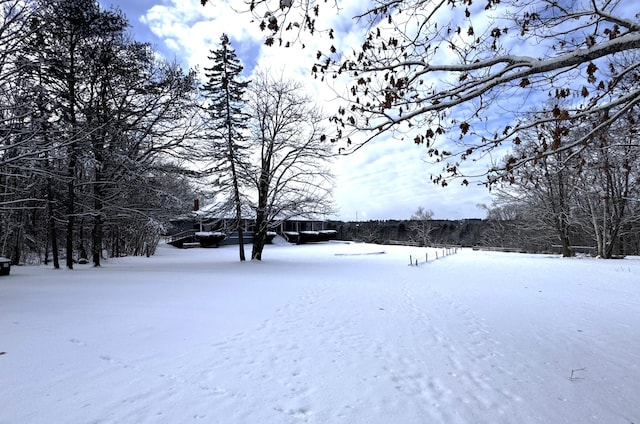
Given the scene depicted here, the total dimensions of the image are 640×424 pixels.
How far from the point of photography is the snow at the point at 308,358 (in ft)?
10.2

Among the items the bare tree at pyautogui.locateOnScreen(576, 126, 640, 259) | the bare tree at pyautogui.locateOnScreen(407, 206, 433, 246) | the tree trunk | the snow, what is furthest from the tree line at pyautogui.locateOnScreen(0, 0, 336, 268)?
the bare tree at pyautogui.locateOnScreen(407, 206, 433, 246)

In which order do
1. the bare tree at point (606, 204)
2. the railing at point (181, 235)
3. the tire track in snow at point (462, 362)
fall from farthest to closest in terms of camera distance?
the railing at point (181, 235)
the bare tree at point (606, 204)
the tire track in snow at point (462, 362)

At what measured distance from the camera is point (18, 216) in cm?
2234

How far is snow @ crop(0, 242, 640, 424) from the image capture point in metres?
3.10

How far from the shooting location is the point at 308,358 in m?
4.52

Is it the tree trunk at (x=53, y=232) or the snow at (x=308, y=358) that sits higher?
the tree trunk at (x=53, y=232)

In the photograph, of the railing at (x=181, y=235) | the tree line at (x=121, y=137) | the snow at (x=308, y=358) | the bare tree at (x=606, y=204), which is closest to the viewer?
the snow at (x=308, y=358)

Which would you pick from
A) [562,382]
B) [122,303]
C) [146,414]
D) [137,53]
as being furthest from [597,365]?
[137,53]

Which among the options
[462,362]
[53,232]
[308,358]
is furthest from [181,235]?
[462,362]

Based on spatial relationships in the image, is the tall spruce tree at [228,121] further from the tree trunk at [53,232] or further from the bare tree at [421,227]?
the bare tree at [421,227]

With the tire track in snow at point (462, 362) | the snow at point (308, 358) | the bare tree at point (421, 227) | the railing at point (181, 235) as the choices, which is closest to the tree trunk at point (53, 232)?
the snow at point (308, 358)

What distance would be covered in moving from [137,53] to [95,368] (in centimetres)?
1641

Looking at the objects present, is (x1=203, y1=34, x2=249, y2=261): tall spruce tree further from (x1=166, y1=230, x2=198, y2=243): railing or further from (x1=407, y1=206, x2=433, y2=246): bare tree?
(x1=407, y1=206, x2=433, y2=246): bare tree

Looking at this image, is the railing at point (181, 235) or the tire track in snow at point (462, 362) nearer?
the tire track in snow at point (462, 362)
